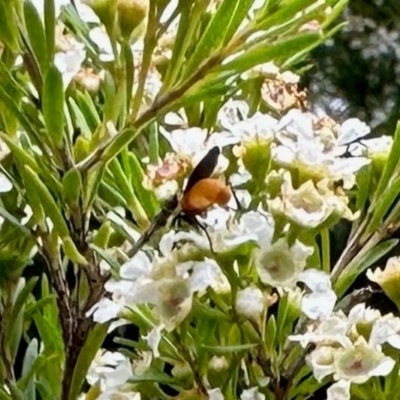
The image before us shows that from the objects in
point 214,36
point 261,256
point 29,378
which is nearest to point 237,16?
point 214,36

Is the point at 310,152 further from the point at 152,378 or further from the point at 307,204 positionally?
the point at 152,378

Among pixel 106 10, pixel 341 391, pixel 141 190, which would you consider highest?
pixel 106 10

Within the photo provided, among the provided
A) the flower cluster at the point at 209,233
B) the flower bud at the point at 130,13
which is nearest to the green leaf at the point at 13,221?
the flower cluster at the point at 209,233

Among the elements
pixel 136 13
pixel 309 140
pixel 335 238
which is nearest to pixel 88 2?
pixel 136 13

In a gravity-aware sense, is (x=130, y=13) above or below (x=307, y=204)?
above

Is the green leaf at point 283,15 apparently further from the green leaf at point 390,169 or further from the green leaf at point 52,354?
the green leaf at point 52,354
